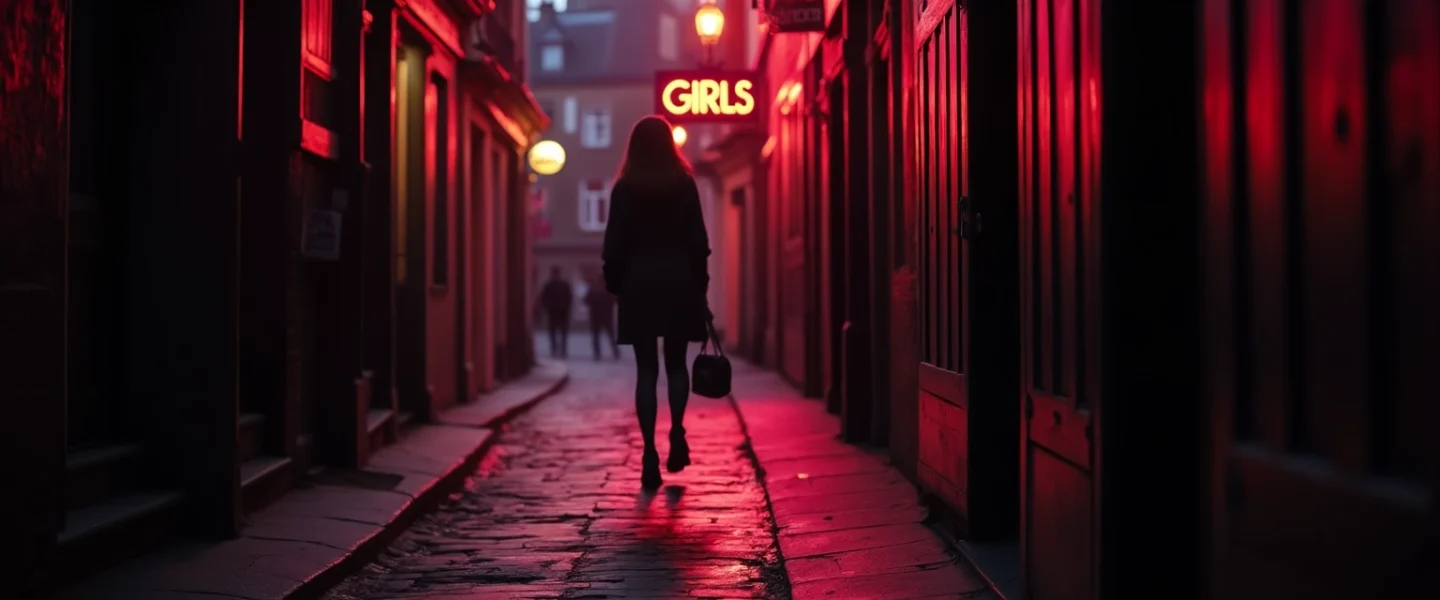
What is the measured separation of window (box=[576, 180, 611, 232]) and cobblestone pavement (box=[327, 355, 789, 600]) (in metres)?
43.8

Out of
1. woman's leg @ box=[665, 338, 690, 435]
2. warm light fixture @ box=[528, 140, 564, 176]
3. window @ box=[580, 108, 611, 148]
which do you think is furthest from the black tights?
window @ box=[580, 108, 611, 148]

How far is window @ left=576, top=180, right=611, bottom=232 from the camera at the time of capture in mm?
53719

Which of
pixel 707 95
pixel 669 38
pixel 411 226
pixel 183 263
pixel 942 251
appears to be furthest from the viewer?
pixel 669 38

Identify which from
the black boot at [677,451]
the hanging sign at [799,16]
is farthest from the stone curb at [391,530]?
the hanging sign at [799,16]

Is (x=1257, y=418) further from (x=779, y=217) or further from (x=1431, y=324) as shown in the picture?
(x=779, y=217)

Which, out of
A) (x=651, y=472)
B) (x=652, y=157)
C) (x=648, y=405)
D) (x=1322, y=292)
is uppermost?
(x=652, y=157)

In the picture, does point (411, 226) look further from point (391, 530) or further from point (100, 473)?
point (100, 473)

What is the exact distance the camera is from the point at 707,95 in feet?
54.1

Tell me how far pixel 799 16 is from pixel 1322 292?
27.6 feet

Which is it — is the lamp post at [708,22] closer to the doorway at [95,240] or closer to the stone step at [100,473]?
the doorway at [95,240]

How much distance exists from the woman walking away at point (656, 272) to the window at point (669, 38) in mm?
48826

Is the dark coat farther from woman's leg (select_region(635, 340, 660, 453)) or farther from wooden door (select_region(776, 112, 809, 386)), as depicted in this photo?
wooden door (select_region(776, 112, 809, 386))

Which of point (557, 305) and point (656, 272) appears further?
point (557, 305)

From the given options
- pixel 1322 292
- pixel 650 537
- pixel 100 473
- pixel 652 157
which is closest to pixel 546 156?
pixel 652 157
